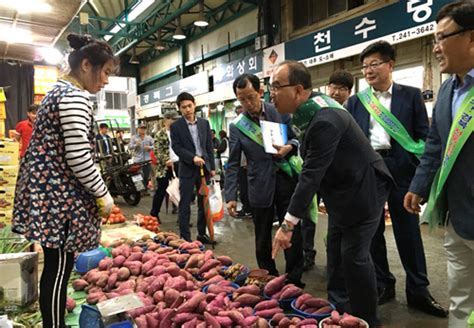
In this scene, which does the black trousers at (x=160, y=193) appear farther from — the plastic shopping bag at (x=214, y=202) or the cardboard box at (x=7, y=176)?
the cardboard box at (x=7, y=176)

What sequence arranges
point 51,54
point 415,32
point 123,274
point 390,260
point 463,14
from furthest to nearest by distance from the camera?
point 51,54 < point 415,32 < point 390,260 < point 123,274 < point 463,14

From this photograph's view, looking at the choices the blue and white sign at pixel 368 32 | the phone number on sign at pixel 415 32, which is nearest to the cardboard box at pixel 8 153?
the blue and white sign at pixel 368 32

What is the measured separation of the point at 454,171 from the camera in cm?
168

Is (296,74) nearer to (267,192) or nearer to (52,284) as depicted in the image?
(267,192)

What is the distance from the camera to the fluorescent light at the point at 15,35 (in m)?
4.99

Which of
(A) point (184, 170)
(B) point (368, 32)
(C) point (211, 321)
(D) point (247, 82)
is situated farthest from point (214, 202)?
(B) point (368, 32)

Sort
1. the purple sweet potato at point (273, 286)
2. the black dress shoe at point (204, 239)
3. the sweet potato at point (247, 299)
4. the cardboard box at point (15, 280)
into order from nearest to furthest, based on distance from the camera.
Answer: the sweet potato at point (247, 299) < the purple sweet potato at point (273, 286) < the cardboard box at point (15, 280) < the black dress shoe at point (204, 239)

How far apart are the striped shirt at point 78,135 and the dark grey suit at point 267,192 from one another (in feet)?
4.28

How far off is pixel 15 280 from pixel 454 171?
266cm

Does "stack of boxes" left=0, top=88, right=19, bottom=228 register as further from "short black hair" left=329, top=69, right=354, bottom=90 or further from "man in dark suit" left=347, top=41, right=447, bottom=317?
"man in dark suit" left=347, top=41, right=447, bottom=317

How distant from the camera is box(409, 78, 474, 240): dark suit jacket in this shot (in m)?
1.63

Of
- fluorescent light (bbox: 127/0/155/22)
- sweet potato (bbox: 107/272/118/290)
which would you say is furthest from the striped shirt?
fluorescent light (bbox: 127/0/155/22)

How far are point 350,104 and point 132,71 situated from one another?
55.0 ft

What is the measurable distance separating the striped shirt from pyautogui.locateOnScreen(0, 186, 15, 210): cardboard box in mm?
2816
